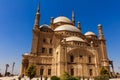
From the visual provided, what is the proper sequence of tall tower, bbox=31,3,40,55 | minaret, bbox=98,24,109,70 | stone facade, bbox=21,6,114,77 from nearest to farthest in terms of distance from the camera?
stone facade, bbox=21,6,114,77 → tall tower, bbox=31,3,40,55 → minaret, bbox=98,24,109,70

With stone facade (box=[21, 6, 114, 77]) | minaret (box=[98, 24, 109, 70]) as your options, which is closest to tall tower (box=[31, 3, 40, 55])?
stone facade (box=[21, 6, 114, 77])

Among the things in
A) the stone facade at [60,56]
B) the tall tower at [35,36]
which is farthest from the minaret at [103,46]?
the tall tower at [35,36]

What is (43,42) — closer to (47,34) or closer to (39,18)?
(47,34)

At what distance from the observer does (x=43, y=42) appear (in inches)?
1148

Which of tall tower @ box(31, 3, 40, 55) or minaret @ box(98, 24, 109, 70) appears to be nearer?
tall tower @ box(31, 3, 40, 55)

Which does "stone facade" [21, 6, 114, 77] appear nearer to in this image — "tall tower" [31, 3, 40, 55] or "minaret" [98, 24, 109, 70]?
"tall tower" [31, 3, 40, 55]

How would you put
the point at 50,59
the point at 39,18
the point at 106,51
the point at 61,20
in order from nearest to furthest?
1. the point at 50,59
2. the point at 39,18
3. the point at 106,51
4. the point at 61,20

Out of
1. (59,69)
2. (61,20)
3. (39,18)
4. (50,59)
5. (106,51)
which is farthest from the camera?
(61,20)

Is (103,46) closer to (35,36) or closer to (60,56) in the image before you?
(60,56)

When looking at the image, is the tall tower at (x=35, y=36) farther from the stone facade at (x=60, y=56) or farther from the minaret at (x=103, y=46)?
the minaret at (x=103, y=46)

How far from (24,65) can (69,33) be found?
1380 cm

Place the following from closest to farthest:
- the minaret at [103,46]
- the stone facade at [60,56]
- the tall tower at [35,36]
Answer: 1. the stone facade at [60,56]
2. the tall tower at [35,36]
3. the minaret at [103,46]

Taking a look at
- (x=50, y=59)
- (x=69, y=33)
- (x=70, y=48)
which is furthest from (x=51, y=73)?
(x=69, y=33)

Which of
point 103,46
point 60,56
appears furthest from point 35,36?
point 103,46
